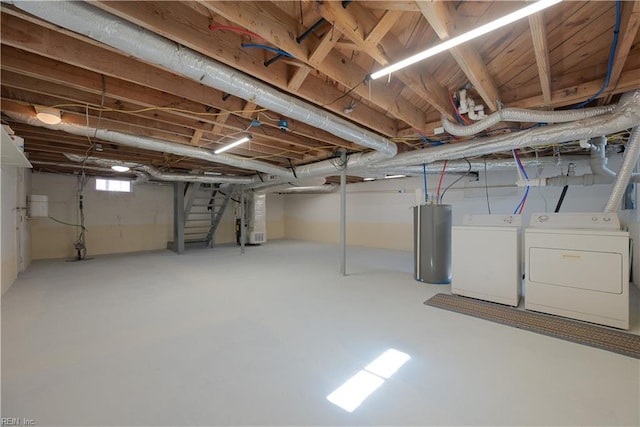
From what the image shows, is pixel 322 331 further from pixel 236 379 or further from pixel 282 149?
pixel 282 149

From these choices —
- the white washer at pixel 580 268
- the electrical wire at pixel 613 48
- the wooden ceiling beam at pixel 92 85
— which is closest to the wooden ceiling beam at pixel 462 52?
the electrical wire at pixel 613 48

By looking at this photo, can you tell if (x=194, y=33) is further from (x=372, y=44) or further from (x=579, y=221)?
(x=579, y=221)

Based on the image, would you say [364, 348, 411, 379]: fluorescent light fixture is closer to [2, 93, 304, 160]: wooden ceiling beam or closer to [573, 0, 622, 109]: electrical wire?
[573, 0, 622, 109]: electrical wire

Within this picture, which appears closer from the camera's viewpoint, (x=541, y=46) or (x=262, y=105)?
(x=541, y=46)

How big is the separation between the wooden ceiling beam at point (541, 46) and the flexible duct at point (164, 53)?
1.56 meters

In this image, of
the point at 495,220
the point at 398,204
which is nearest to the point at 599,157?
the point at 495,220

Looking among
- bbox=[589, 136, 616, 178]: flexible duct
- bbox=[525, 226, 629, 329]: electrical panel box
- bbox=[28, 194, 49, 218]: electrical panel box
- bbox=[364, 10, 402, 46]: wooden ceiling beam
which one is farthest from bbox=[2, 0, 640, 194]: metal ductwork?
bbox=[28, 194, 49, 218]: electrical panel box

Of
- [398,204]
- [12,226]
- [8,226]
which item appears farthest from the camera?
[398,204]

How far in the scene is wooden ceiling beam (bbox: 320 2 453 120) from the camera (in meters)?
1.40

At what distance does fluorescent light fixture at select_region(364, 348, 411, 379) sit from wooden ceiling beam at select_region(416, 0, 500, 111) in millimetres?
2062

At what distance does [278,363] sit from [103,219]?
23.3 ft

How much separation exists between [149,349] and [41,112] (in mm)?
2534

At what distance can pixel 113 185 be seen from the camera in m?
6.68

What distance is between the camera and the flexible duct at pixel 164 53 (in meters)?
1.26
